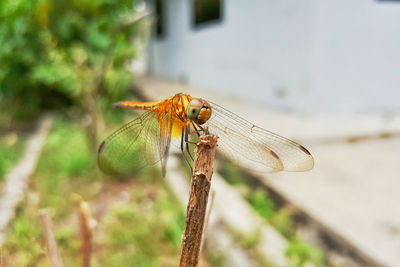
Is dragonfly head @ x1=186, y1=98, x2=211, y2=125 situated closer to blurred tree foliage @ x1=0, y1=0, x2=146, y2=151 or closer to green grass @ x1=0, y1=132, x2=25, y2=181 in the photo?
green grass @ x1=0, y1=132, x2=25, y2=181

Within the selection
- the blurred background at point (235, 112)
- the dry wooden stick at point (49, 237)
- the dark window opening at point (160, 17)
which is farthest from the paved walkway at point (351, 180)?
the dark window opening at point (160, 17)

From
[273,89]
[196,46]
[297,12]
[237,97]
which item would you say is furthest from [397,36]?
[196,46]

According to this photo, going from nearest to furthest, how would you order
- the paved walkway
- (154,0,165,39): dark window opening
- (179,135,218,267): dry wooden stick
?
(179,135,218,267): dry wooden stick → the paved walkway → (154,0,165,39): dark window opening

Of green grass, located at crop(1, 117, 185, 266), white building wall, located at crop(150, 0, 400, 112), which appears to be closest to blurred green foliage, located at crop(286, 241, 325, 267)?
green grass, located at crop(1, 117, 185, 266)

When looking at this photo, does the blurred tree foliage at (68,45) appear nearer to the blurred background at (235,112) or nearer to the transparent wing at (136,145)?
the blurred background at (235,112)

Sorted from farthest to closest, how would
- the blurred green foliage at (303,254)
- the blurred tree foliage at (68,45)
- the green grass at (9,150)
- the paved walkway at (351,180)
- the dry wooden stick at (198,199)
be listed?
the blurred tree foliage at (68,45) < the green grass at (9,150) < the paved walkway at (351,180) < the blurred green foliage at (303,254) < the dry wooden stick at (198,199)

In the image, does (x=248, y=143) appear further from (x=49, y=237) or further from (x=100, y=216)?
(x=100, y=216)
